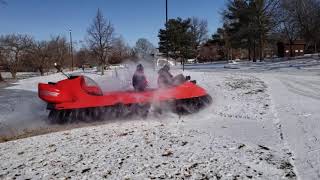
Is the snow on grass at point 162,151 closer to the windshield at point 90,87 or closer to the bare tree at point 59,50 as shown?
the windshield at point 90,87

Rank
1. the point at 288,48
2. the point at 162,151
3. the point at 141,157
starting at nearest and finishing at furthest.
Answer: the point at 141,157 < the point at 162,151 < the point at 288,48

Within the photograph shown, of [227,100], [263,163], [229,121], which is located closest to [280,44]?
[227,100]

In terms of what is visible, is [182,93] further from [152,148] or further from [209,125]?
[152,148]

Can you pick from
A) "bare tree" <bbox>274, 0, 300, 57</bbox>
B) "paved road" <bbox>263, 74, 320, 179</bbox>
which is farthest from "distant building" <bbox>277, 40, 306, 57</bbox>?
"paved road" <bbox>263, 74, 320, 179</bbox>

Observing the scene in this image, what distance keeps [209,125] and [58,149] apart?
3.41 meters

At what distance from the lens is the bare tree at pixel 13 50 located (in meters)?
46.8

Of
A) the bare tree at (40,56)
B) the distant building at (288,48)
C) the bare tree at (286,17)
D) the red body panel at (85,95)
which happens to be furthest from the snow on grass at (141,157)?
the distant building at (288,48)

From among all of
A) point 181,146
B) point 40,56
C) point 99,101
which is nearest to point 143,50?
point 99,101

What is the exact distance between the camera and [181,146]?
22.0 ft

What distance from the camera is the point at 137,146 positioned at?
22.6 feet

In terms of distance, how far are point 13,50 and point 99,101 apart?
4226 centimetres

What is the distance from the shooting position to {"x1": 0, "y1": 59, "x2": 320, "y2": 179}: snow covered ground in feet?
17.9

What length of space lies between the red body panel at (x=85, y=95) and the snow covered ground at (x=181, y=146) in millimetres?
508

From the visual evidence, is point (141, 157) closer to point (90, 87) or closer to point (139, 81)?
point (90, 87)
